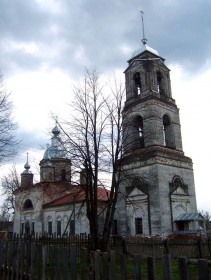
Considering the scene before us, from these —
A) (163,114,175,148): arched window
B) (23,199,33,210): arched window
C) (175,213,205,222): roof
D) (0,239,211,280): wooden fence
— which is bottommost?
(0,239,211,280): wooden fence

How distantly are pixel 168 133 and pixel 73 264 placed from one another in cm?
2476

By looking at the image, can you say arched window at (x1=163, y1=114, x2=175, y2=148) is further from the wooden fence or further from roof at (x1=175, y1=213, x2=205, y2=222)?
the wooden fence

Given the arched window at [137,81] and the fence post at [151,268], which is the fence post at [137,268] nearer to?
the fence post at [151,268]

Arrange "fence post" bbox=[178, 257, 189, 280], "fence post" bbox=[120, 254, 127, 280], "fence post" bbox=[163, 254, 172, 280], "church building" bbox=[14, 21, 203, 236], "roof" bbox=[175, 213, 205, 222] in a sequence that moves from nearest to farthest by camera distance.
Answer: "fence post" bbox=[178, 257, 189, 280] → "fence post" bbox=[163, 254, 172, 280] → "fence post" bbox=[120, 254, 127, 280] → "roof" bbox=[175, 213, 205, 222] → "church building" bbox=[14, 21, 203, 236]

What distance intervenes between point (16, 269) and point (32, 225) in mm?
34999

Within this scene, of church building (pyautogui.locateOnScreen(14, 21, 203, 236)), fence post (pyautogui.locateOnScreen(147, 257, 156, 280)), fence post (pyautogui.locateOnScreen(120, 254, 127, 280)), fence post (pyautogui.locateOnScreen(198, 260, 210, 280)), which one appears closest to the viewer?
fence post (pyautogui.locateOnScreen(198, 260, 210, 280))

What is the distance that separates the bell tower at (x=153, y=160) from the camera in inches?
976

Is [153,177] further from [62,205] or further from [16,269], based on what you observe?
[16,269]

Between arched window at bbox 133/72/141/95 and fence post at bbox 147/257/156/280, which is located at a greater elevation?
arched window at bbox 133/72/141/95

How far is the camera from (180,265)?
3115mm

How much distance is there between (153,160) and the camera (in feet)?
83.7

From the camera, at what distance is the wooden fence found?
3221mm

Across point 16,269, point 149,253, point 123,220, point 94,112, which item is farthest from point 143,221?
point 16,269

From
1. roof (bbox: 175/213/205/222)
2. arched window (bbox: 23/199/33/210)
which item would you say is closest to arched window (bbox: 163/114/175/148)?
roof (bbox: 175/213/205/222)
